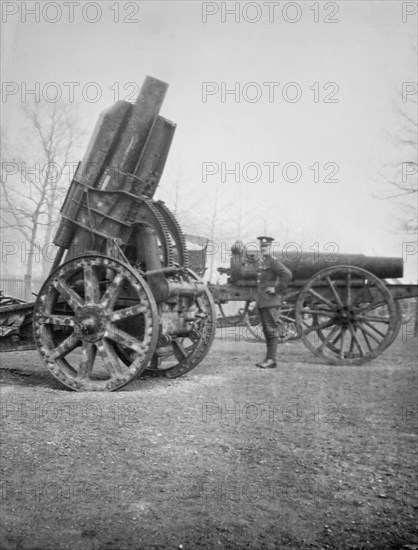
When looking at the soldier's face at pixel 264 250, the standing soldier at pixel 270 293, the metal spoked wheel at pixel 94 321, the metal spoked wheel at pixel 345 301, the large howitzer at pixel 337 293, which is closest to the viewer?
the metal spoked wheel at pixel 94 321

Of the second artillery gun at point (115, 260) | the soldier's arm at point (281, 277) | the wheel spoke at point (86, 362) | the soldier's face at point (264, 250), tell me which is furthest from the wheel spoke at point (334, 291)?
the wheel spoke at point (86, 362)

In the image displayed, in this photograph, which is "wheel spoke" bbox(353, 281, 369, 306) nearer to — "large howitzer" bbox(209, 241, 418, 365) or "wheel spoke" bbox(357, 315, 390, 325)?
"large howitzer" bbox(209, 241, 418, 365)

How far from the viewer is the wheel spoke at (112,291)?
5.25 m

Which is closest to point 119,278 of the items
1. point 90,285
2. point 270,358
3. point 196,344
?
point 90,285

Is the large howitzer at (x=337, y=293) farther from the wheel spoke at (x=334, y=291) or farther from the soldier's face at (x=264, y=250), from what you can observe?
the soldier's face at (x=264, y=250)

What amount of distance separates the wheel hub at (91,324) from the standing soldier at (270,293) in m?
3.35

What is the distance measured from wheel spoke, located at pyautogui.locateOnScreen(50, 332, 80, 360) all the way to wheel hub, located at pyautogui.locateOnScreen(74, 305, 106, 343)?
0.24 feet

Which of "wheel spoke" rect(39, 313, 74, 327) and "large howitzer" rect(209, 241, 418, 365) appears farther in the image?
"large howitzer" rect(209, 241, 418, 365)

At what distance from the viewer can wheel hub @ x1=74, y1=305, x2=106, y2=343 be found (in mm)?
5262

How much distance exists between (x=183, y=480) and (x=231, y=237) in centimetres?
2366

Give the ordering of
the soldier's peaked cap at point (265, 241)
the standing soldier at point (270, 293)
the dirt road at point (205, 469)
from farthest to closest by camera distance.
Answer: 1. the soldier's peaked cap at point (265, 241)
2. the standing soldier at point (270, 293)
3. the dirt road at point (205, 469)

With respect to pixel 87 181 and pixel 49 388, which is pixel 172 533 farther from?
pixel 87 181

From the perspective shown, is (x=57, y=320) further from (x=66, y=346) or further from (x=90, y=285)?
(x=90, y=285)

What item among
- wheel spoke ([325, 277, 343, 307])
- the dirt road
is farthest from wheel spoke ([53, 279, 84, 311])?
wheel spoke ([325, 277, 343, 307])
